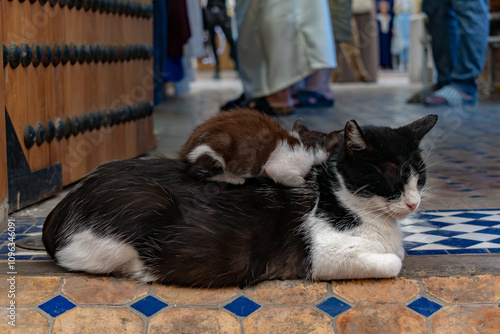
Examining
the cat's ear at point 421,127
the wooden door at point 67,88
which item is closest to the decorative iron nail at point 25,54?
the wooden door at point 67,88

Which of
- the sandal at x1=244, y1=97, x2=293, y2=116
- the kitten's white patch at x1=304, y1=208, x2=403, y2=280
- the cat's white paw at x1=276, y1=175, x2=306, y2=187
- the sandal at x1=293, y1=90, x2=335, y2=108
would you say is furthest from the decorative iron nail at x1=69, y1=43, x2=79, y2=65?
the sandal at x1=293, y1=90, x2=335, y2=108

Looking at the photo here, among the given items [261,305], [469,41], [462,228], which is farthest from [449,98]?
[261,305]

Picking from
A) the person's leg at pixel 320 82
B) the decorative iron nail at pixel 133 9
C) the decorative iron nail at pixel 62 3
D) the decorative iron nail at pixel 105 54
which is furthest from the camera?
the person's leg at pixel 320 82

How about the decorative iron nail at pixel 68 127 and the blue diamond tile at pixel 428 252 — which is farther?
the decorative iron nail at pixel 68 127

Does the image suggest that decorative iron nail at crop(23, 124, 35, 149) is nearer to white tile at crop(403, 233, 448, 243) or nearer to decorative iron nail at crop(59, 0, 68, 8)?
decorative iron nail at crop(59, 0, 68, 8)

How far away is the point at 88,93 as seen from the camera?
306 centimetres

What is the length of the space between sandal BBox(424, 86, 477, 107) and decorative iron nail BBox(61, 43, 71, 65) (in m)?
4.54

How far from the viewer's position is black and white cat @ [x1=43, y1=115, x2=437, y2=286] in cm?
173

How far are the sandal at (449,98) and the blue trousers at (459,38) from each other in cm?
9

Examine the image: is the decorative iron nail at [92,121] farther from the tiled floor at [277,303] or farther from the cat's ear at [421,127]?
the cat's ear at [421,127]

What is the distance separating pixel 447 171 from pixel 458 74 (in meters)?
3.50

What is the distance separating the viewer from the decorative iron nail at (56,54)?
2660 mm

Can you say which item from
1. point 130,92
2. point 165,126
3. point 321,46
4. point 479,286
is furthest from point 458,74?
point 479,286

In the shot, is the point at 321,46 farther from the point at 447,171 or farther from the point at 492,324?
the point at 492,324
